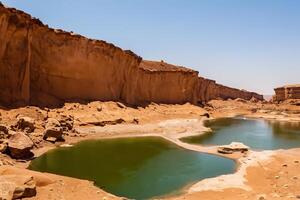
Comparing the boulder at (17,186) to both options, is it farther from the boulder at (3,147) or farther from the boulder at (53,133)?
the boulder at (53,133)

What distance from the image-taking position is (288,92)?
117 metres

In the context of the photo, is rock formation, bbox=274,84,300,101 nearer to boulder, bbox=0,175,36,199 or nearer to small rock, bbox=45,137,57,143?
small rock, bbox=45,137,57,143

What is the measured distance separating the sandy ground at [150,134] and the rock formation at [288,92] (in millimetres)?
65646

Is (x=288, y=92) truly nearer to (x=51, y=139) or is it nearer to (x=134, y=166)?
(x=51, y=139)

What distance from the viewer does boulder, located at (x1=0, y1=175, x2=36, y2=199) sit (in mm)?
14858

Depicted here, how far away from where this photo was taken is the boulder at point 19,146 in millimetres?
24578

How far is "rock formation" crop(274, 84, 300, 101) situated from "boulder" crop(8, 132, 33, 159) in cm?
10315

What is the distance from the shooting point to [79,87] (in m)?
49.2

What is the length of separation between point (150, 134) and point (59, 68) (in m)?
15.3

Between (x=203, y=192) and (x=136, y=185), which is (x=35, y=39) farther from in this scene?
(x=203, y=192)

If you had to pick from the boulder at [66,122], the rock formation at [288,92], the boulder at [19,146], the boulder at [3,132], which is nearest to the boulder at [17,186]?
the boulder at [19,146]

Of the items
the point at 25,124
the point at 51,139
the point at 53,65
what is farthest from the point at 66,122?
the point at 53,65

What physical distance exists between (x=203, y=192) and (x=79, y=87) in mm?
33290

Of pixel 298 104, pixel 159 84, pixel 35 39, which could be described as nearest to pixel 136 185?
pixel 35 39
